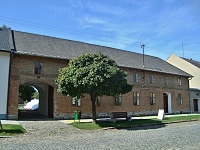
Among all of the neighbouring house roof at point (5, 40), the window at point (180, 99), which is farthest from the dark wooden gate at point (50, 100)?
the window at point (180, 99)

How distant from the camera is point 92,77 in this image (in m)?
14.3

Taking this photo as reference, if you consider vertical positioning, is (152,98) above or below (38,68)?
below

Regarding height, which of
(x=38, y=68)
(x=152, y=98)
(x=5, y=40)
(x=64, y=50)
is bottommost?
(x=152, y=98)

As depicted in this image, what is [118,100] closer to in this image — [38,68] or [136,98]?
[136,98]

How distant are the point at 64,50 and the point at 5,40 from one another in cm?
587

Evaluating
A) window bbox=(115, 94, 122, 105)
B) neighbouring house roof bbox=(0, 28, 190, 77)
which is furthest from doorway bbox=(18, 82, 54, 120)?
window bbox=(115, 94, 122, 105)

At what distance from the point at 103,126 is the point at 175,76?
63.0 feet

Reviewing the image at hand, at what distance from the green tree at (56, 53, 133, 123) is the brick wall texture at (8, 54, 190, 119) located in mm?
4286

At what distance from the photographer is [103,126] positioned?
49.7 ft

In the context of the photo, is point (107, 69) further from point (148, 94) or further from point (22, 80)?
point (148, 94)

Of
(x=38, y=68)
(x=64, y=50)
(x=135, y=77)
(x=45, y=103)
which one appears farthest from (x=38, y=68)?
(x=135, y=77)

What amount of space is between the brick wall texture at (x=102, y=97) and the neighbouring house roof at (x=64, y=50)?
0.58 m

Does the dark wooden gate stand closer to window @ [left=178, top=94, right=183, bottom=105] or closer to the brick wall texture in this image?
the brick wall texture

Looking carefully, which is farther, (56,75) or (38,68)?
(56,75)
